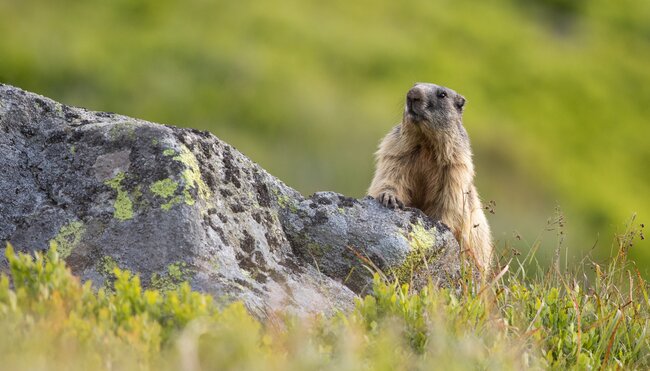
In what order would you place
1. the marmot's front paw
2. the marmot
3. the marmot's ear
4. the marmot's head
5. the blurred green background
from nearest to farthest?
the marmot's front paw, the marmot, the marmot's head, the marmot's ear, the blurred green background

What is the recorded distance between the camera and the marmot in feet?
30.3

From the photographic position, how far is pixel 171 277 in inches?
248

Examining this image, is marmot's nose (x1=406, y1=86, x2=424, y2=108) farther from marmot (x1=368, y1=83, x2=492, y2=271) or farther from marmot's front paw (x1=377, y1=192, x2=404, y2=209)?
marmot's front paw (x1=377, y1=192, x2=404, y2=209)

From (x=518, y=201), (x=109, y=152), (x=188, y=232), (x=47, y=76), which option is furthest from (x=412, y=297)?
(x=47, y=76)

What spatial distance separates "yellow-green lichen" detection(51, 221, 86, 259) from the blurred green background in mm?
15100

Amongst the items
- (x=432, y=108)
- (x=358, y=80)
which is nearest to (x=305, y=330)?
(x=432, y=108)

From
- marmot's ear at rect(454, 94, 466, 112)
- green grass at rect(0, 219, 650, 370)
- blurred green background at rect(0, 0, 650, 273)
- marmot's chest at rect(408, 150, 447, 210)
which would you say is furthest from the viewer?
blurred green background at rect(0, 0, 650, 273)

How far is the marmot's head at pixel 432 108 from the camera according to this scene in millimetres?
9695

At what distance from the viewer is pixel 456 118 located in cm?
1001

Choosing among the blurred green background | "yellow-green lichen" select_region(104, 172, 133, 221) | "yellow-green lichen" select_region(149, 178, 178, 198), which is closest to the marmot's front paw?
"yellow-green lichen" select_region(149, 178, 178, 198)

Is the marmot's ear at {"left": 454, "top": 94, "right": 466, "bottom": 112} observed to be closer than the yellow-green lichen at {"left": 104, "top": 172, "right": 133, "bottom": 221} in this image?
No

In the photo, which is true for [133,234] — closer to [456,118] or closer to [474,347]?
[474,347]

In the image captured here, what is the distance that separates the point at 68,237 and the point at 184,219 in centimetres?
71

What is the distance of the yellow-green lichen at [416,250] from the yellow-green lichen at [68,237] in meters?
2.08
